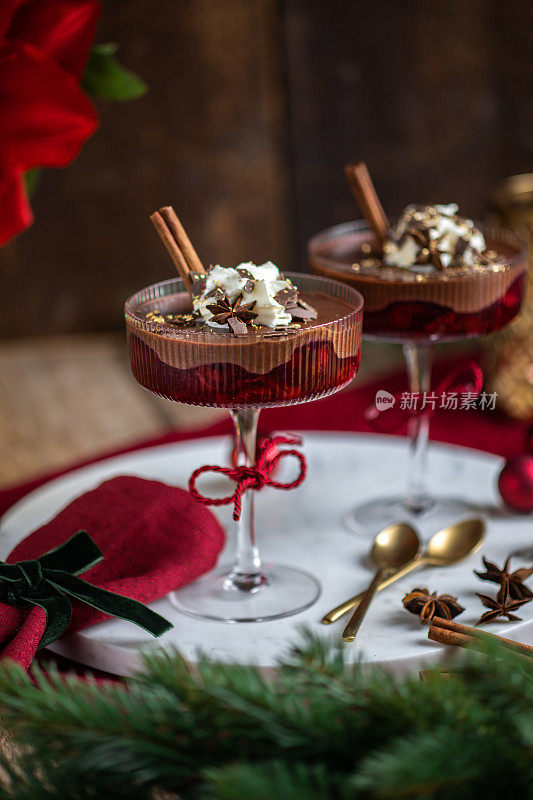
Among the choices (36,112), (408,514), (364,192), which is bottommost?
(408,514)

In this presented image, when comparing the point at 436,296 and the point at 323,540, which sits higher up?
the point at 436,296

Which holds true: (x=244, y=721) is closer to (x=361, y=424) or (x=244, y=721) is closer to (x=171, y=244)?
(x=171, y=244)

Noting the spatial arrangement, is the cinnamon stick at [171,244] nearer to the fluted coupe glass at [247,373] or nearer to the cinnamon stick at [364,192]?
the fluted coupe glass at [247,373]

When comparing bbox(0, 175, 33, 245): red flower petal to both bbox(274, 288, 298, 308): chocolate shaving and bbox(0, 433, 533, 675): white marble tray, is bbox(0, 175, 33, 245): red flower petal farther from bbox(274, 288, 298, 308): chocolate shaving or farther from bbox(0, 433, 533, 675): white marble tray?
bbox(0, 433, 533, 675): white marble tray

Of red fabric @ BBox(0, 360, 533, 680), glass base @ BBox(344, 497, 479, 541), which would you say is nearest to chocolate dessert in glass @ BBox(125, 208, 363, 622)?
glass base @ BBox(344, 497, 479, 541)

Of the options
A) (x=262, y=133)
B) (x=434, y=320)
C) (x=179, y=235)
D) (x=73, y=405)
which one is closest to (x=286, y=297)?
(x=179, y=235)

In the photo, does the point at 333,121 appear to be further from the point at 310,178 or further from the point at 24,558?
the point at 24,558

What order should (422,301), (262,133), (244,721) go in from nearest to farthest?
1. (244,721)
2. (422,301)
3. (262,133)
